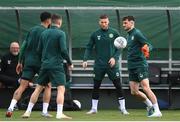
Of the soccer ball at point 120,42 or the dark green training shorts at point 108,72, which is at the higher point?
the soccer ball at point 120,42

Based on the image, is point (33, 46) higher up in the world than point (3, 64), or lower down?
higher up

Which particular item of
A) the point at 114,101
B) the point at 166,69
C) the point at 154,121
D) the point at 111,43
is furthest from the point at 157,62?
the point at 154,121

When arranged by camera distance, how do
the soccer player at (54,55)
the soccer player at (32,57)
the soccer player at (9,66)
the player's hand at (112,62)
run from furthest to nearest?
the soccer player at (9,66) → the player's hand at (112,62) → the soccer player at (32,57) → the soccer player at (54,55)

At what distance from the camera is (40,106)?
16516mm

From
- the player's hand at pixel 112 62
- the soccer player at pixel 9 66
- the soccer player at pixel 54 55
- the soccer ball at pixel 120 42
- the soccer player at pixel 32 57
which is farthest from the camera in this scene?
the soccer player at pixel 9 66

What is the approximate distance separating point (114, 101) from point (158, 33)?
7.43ft

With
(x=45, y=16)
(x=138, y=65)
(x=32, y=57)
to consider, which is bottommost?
Result: (x=138, y=65)

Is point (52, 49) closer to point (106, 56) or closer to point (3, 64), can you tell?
point (106, 56)

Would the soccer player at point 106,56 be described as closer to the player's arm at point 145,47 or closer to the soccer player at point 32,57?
the player's arm at point 145,47

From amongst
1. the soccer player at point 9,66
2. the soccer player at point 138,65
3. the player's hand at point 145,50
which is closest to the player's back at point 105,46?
the soccer player at point 138,65

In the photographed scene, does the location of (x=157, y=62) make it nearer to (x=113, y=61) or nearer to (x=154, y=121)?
(x=113, y=61)

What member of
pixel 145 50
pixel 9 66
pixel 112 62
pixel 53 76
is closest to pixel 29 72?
pixel 53 76

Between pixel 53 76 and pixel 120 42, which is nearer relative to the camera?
pixel 53 76

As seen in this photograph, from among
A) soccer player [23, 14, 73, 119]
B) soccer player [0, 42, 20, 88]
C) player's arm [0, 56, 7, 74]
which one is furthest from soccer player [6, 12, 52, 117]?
player's arm [0, 56, 7, 74]
